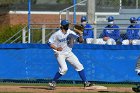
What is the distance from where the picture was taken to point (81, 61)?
19.2 meters

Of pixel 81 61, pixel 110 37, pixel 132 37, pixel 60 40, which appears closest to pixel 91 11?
pixel 110 37

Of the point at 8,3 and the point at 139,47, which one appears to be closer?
the point at 139,47

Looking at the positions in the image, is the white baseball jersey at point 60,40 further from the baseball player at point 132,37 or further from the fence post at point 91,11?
the fence post at point 91,11

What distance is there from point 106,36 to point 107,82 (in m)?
1.81

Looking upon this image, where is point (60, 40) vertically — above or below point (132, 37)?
above

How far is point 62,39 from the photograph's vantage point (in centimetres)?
1603

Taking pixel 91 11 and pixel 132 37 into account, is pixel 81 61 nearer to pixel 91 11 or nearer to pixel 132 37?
pixel 132 37

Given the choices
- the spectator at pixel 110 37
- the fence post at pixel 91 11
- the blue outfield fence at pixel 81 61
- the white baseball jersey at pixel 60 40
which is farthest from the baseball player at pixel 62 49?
the fence post at pixel 91 11

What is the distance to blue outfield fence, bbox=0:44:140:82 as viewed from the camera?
61.9ft

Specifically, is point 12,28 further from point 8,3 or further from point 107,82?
point 107,82

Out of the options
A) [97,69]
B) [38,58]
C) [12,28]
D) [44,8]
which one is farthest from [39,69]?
[44,8]

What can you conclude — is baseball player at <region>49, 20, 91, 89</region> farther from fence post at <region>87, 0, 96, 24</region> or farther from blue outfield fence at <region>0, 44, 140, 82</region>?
fence post at <region>87, 0, 96, 24</region>

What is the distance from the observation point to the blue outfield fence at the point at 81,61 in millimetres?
18875

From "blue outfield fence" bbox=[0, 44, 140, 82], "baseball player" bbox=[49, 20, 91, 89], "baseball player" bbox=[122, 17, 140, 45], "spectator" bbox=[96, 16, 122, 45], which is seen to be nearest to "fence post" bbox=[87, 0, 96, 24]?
"spectator" bbox=[96, 16, 122, 45]
